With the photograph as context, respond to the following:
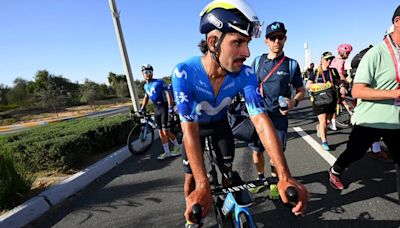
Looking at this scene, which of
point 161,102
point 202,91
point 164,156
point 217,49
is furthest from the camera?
point 161,102

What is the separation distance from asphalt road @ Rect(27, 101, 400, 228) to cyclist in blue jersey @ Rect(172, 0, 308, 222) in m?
1.24

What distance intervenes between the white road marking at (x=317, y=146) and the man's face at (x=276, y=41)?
2.39 m

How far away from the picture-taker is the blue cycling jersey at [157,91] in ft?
20.7

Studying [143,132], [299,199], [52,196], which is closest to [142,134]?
[143,132]

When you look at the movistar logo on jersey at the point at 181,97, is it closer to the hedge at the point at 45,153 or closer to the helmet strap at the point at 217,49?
the helmet strap at the point at 217,49

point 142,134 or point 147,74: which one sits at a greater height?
point 147,74

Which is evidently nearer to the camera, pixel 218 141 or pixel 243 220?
pixel 243 220

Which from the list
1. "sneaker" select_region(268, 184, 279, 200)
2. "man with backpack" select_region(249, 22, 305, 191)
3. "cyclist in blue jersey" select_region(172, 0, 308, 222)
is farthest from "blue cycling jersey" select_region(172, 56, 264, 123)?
"sneaker" select_region(268, 184, 279, 200)

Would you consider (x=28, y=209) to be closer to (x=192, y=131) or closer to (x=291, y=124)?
(x=192, y=131)

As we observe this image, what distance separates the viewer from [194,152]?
163 cm

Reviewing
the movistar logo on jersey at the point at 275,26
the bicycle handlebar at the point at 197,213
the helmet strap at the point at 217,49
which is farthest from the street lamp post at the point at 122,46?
the bicycle handlebar at the point at 197,213

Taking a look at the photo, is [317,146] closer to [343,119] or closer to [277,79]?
[343,119]

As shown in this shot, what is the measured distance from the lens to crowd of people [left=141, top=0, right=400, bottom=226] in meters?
1.66

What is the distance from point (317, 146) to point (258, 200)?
9.41 ft
